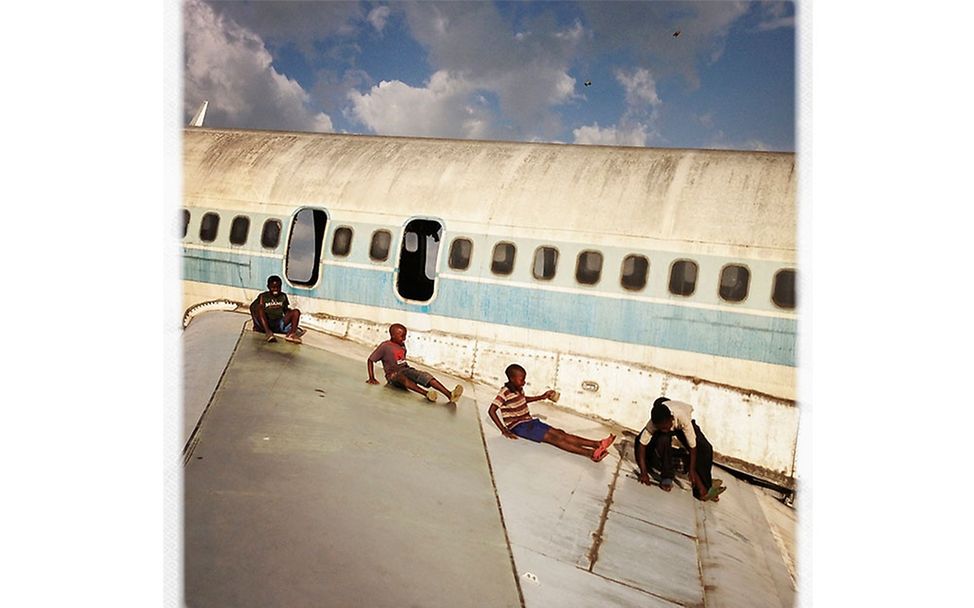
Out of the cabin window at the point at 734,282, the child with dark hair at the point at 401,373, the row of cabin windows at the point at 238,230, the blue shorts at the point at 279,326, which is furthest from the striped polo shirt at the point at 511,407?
the row of cabin windows at the point at 238,230

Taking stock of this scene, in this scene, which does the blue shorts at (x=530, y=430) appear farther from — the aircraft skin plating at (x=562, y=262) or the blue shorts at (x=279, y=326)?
the blue shorts at (x=279, y=326)

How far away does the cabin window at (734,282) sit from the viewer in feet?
25.7

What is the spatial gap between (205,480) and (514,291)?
5316 mm

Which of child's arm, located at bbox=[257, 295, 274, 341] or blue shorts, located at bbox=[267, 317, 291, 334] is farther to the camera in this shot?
blue shorts, located at bbox=[267, 317, 291, 334]

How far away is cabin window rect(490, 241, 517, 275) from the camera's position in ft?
28.7

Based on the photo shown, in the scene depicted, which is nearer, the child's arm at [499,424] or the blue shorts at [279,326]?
the child's arm at [499,424]

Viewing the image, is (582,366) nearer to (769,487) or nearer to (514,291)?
(514,291)

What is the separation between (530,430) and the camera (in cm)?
679

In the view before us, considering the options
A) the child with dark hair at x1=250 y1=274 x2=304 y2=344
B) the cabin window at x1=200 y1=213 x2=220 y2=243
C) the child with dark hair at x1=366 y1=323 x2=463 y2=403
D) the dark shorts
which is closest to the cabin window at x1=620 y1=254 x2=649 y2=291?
the child with dark hair at x1=366 y1=323 x2=463 y2=403

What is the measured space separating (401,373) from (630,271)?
10.4 ft

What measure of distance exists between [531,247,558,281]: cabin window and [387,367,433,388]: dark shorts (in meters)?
2.24

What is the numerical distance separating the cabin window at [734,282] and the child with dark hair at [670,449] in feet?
6.38

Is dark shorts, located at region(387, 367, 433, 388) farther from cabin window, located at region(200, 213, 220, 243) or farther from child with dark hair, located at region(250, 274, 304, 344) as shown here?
cabin window, located at region(200, 213, 220, 243)

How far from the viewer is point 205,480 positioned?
3.93 metres
